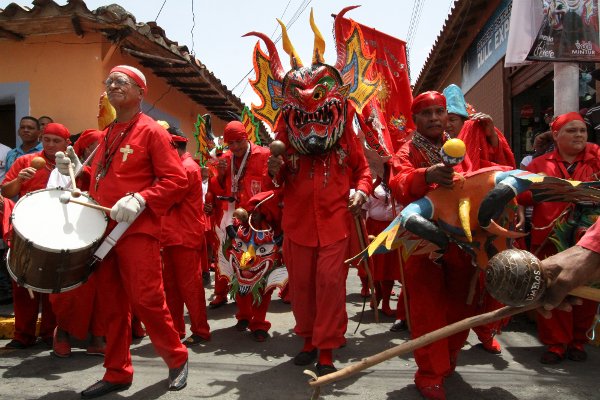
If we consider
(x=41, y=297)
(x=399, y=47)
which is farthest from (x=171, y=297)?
(x=399, y=47)

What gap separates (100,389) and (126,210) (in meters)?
1.17

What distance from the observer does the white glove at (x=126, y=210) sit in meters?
3.38

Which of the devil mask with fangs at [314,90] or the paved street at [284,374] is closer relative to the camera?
the paved street at [284,374]

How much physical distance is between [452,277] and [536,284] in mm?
1879

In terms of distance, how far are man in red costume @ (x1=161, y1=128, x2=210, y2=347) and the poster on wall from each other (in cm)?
454

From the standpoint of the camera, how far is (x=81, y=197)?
360cm

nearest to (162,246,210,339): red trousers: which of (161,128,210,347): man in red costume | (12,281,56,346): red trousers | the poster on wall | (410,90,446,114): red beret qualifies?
(161,128,210,347): man in red costume

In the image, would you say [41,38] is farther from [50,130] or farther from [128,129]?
[128,129]

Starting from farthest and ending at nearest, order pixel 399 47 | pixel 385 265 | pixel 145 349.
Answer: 1. pixel 399 47
2. pixel 385 265
3. pixel 145 349

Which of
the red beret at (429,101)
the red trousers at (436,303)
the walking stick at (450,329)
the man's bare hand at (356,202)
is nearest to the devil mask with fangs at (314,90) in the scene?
the man's bare hand at (356,202)

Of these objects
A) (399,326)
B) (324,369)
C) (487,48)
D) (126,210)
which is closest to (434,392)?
(324,369)

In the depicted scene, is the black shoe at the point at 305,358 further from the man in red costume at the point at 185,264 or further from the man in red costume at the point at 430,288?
the man in red costume at the point at 185,264

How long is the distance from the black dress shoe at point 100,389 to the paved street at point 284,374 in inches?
2.5

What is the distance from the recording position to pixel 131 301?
3555 millimetres
